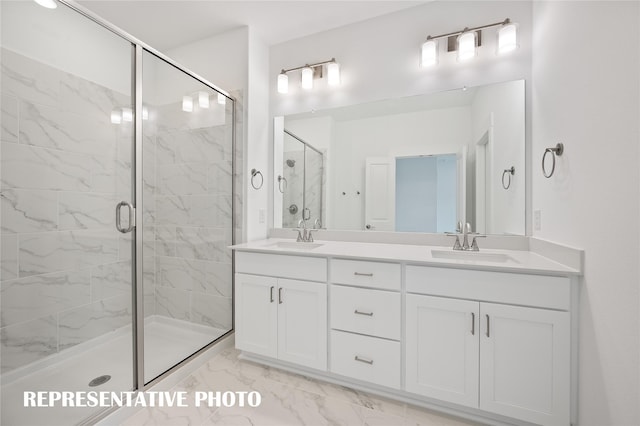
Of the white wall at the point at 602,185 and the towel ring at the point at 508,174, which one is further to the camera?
the towel ring at the point at 508,174

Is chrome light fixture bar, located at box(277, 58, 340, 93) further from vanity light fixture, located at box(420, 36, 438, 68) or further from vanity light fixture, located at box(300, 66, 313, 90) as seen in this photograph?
vanity light fixture, located at box(420, 36, 438, 68)

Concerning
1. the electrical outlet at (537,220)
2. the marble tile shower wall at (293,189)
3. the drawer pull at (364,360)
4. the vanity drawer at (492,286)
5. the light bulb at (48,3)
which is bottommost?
the drawer pull at (364,360)

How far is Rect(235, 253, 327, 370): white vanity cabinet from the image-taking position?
1.64 metres

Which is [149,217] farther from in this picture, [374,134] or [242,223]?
[374,134]

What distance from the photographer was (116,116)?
1.70m

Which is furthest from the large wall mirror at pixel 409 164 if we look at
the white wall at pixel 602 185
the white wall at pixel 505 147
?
the white wall at pixel 602 185

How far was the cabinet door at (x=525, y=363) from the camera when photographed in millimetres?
1172

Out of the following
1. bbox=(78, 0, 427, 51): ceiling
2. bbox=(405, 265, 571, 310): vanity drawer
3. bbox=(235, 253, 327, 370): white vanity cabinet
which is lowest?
bbox=(235, 253, 327, 370): white vanity cabinet

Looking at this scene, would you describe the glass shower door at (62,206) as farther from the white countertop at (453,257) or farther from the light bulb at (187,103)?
the white countertop at (453,257)

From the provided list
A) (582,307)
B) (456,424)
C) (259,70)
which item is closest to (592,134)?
(582,307)

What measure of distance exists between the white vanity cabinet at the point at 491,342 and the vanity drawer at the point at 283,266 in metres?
0.53

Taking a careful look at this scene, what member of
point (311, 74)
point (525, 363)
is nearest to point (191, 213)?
point (311, 74)

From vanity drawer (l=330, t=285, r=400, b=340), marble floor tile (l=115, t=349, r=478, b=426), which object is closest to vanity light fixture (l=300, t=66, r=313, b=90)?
vanity drawer (l=330, t=285, r=400, b=340)

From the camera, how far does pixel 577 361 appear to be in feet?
3.81
